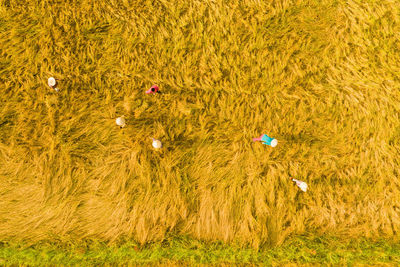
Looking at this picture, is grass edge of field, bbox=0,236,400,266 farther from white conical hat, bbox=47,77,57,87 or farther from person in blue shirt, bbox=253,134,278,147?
white conical hat, bbox=47,77,57,87

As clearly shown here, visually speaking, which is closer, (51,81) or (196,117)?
(51,81)

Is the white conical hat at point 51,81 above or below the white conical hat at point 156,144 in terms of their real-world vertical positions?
above

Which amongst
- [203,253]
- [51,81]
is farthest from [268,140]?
[51,81]

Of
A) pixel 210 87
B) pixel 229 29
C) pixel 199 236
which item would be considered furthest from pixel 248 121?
pixel 199 236

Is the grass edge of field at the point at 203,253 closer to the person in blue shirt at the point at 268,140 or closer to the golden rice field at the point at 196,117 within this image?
the golden rice field at the point at 196,117

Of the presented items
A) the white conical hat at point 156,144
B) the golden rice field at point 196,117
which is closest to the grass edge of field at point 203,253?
the golden rice field at point 196,117

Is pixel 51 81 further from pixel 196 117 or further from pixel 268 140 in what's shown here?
pixel 268 140

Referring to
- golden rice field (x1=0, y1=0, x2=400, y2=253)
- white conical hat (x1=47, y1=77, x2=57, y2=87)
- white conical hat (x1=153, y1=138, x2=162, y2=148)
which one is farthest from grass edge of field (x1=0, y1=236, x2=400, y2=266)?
white conical hat (x1=47, y1=77, x2=57, y2=87)

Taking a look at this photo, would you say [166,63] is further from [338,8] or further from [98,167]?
[338,8]

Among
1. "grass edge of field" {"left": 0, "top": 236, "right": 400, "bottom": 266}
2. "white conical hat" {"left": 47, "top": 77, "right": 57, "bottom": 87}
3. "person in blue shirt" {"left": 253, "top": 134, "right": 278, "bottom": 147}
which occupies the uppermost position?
"white conical hat" {"left": 47, "top": 77, "right": 57, "bottom": 87}
